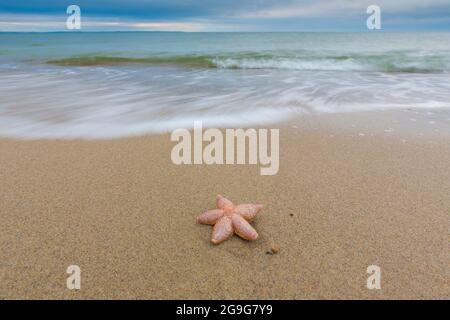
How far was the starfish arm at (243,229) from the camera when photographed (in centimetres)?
221

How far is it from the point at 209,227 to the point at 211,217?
0.10 metres

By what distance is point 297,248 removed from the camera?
2230 millimetres

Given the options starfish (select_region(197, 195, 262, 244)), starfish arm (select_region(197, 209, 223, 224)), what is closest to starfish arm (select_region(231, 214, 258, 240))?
starfish (select_region(197, 195, 262, 244))

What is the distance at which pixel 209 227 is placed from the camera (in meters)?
2.42

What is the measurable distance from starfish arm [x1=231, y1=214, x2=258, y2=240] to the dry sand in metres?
0.08

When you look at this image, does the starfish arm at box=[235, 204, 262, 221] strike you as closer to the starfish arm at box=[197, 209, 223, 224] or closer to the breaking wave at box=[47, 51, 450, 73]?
the starfish arm at box=[197, 209, 223, 224]

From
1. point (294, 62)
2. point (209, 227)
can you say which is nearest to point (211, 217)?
point (209, 227)

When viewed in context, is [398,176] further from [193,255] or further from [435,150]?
Answer: [193,255]

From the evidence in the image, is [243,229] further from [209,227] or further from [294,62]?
[294,62]

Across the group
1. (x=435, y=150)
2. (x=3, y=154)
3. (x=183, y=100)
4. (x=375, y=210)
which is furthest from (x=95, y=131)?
(x=435, y=150)

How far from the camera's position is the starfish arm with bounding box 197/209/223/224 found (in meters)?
2.35

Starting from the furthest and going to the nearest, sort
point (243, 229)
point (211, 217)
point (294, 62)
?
point (294, 62), point (211, 217), point (243, 229)

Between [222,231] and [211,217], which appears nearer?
[222,231]
